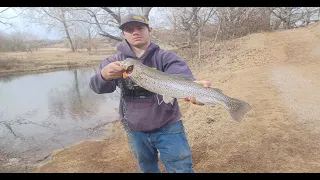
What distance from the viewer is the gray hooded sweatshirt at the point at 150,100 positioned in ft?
11.2

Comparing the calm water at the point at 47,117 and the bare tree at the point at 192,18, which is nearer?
the calm water at the point at 47,117

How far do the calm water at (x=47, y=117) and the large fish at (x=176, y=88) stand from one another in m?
5.96

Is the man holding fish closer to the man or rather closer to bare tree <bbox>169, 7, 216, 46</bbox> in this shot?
the man

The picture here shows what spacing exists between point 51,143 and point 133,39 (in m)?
6.94

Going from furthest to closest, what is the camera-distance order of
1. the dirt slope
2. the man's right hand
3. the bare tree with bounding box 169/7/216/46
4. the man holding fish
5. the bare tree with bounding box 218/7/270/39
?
1. the bare tree with bounding box 218/7/270/39
2. the bare tree with bounding box 169/7/216/46
3. the dirt slope
4. the man holding fish
5. the man's right hand

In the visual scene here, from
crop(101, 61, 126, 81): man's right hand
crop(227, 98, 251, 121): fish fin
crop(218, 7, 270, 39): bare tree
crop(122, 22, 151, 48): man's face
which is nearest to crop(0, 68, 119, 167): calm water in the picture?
crop(101, 61, 126, 81): man's right hand

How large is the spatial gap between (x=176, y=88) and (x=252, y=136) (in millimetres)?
4177

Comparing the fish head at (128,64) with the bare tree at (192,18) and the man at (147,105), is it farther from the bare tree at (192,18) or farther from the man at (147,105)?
the bare tree at (192,18)

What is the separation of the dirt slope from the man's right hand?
330cm

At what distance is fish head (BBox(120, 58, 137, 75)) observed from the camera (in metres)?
3.20

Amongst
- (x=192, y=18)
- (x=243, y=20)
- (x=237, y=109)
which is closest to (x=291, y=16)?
(x=243, y=20)

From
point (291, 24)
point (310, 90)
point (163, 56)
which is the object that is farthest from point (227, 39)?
point (163, 56)

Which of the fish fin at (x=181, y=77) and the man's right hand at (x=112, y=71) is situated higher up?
the man's right hand at (x=112, y=71)

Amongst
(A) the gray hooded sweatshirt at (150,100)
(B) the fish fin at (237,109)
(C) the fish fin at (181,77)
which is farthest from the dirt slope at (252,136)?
(C) the fish fin at (181,77)
